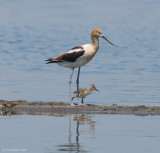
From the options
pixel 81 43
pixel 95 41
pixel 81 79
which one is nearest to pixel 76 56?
pixel 95 41

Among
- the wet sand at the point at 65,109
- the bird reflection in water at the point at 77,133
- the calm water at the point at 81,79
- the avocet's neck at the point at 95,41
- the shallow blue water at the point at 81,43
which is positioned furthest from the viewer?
the shallow blue water at the point at 81,43

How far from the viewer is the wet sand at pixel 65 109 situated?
49.5 ft

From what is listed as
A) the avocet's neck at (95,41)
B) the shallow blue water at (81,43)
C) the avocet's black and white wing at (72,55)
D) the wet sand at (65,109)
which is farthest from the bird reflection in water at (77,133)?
the shallow blue water at (81,43)

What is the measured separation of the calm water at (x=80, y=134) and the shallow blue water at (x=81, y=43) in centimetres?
340

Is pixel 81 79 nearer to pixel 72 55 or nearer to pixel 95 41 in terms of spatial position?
pixel 95 41

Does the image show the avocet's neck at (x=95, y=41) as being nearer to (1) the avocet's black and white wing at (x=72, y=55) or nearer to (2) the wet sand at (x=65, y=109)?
(1) the avocet's black and white wing at (x=72, y=55)

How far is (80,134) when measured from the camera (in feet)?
40.2

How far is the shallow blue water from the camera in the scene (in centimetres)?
1926

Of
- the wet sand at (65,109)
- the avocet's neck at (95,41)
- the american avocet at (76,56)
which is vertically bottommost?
the wet sand at (65,109)

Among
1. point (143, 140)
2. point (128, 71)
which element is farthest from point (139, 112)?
point (128, 71)

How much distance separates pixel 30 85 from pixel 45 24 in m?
36.0

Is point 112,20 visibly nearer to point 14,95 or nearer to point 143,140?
point 14,95

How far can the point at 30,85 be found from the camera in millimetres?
20156

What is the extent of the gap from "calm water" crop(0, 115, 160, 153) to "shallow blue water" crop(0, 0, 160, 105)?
3.40m
